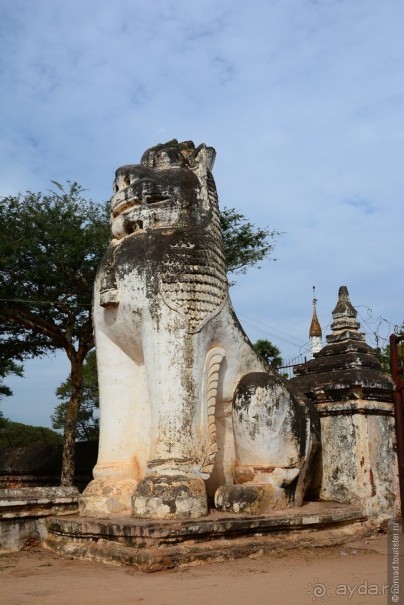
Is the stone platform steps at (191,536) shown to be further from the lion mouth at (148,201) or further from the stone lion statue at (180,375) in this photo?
the lion mouth at (148,201)

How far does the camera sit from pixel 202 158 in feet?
22.2

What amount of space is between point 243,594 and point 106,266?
3316 millimetres

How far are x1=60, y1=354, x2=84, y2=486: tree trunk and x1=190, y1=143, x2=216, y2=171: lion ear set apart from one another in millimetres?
6549

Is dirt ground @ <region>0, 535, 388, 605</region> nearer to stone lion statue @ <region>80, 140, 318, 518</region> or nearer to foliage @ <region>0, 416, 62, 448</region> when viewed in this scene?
stone lion statue @ <region>80, 140, 318, 518</region>

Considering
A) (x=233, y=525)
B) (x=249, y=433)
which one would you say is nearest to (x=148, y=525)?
(x=233, y=525)

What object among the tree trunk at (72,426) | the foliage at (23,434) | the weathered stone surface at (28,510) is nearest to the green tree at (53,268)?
the tree trunk at (72,426)

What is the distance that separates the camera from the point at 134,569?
4.68m

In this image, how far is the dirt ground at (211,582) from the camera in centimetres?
399

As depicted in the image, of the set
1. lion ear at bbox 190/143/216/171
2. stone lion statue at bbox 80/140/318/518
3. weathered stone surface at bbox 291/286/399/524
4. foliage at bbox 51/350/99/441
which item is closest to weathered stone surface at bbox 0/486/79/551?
stone lion statue at bbox 80/140/318/518

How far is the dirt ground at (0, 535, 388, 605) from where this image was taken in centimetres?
399

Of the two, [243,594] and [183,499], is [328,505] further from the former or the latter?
[243,594]

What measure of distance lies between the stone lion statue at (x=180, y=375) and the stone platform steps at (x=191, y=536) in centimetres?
28

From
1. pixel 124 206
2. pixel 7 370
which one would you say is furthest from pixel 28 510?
pixel 7 370

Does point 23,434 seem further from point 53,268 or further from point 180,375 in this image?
point 180,375
